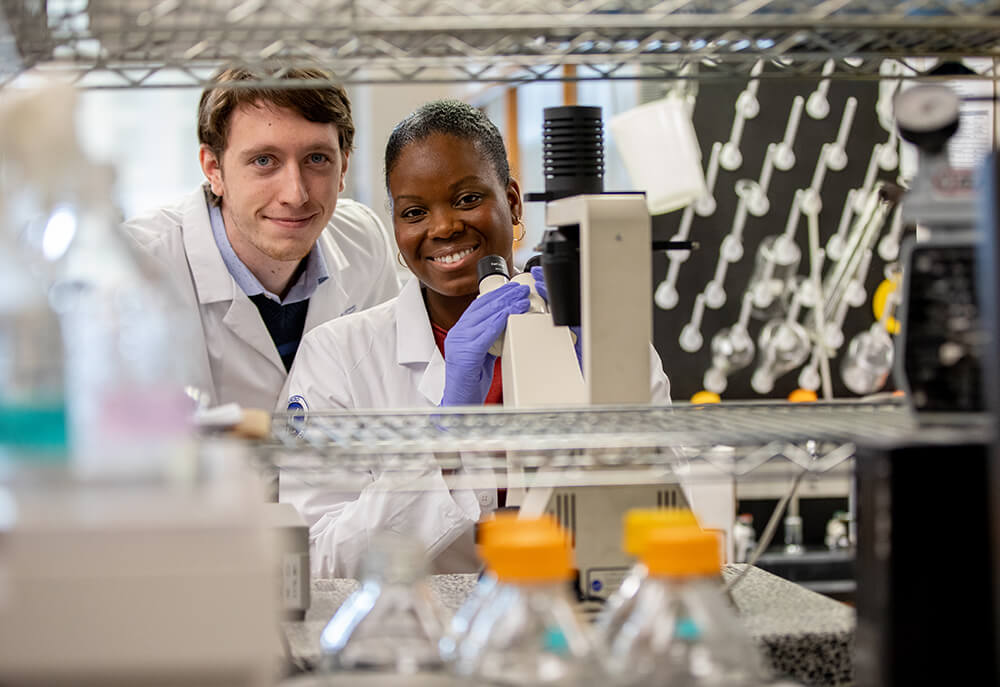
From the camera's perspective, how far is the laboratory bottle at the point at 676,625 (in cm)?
84

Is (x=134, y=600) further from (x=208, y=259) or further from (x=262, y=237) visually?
(x=208, y=259)

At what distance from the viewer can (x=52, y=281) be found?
87 centimetres

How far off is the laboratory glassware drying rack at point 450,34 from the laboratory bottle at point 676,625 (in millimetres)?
489

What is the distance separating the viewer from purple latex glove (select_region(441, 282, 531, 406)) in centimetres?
181

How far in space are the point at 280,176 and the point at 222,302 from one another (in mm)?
366

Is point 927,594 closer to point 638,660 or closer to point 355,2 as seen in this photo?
point 638,660

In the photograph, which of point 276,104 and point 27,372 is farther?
point 276,104

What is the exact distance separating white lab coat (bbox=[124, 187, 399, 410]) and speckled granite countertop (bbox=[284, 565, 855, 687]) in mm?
1216

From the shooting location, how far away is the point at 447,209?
225cm

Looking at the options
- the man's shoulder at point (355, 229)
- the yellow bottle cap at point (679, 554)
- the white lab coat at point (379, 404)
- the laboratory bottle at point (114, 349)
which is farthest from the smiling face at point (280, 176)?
the yellow bottle cap at point (679, 554)

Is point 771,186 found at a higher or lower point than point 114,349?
higher

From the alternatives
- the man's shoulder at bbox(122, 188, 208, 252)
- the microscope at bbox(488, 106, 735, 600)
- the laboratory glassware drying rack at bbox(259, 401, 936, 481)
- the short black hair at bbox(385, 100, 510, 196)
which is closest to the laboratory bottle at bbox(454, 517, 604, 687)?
the laboratory glassware drying rack at bbox(259, 401, 936, 481)

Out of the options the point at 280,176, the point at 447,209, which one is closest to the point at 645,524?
the point at 447,209

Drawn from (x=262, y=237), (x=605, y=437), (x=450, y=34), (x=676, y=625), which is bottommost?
(x=676, y=625)
